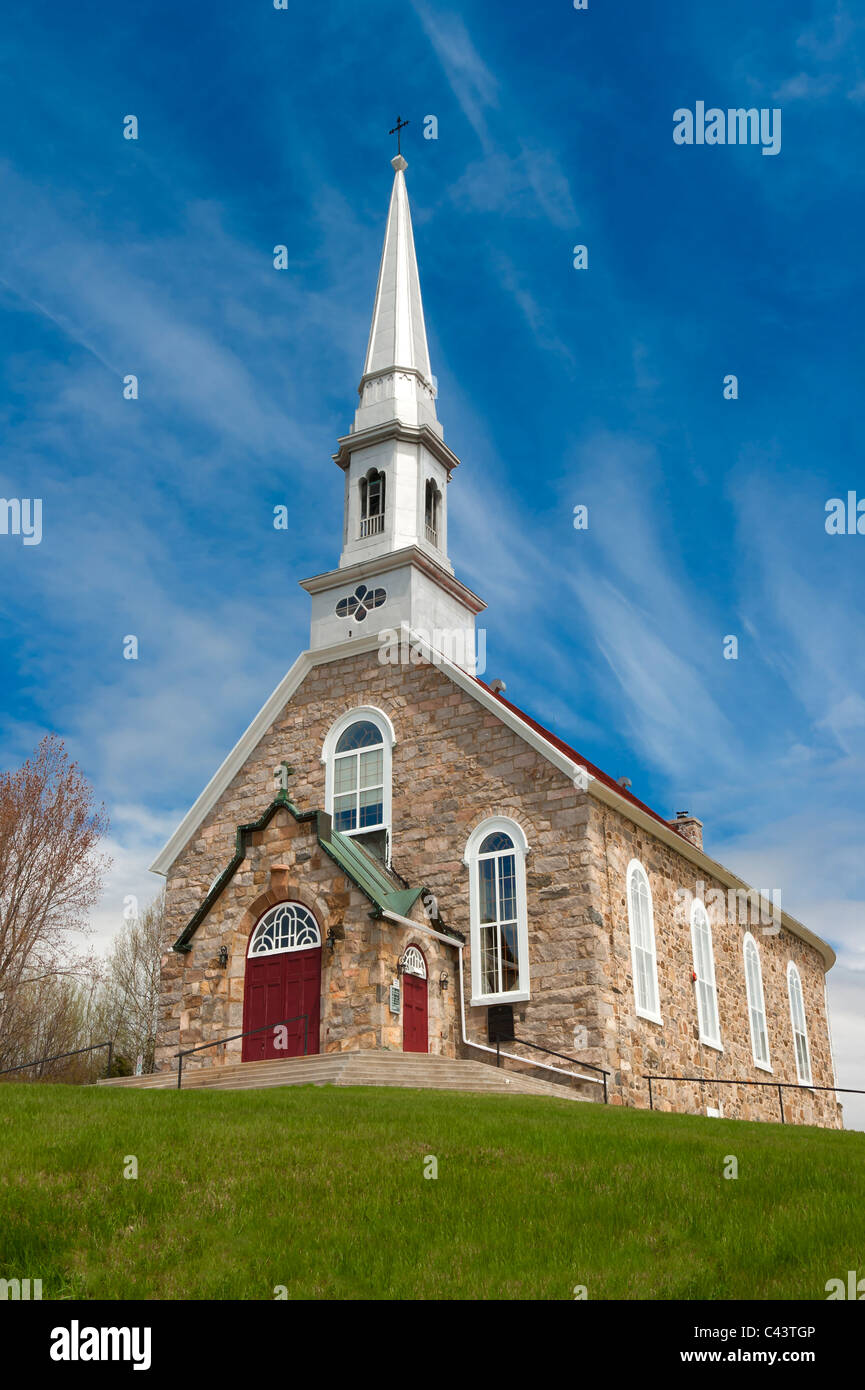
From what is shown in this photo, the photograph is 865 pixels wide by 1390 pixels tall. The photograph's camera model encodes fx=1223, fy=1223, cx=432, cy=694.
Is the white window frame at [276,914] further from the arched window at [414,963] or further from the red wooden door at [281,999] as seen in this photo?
the arched window at [414,963]

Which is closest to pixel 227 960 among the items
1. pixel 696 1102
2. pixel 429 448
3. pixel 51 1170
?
pixel 696 1102

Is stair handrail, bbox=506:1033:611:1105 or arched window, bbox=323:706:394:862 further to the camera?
arched window, bbox=323:706:394:862

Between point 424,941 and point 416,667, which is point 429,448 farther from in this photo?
point 424,941

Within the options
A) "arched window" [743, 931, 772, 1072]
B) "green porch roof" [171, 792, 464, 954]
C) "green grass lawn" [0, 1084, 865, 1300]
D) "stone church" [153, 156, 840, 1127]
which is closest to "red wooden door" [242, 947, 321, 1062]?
"stone church" [153, 156, 840, 1127]

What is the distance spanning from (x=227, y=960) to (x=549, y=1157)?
11119 mm

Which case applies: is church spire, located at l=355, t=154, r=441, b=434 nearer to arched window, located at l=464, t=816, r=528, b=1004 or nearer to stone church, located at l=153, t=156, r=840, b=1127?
stone church, located at l=153, t=156, r=840, b=1127

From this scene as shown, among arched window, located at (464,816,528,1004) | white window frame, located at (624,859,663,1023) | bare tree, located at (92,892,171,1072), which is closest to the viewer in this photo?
arched window, located at (464,816,528,1004)

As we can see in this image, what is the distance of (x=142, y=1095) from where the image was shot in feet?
51.2

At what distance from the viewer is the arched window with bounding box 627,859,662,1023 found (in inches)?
876

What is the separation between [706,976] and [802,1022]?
26.1 ft

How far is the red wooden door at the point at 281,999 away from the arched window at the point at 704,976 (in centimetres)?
863

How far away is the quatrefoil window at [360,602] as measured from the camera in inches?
1031

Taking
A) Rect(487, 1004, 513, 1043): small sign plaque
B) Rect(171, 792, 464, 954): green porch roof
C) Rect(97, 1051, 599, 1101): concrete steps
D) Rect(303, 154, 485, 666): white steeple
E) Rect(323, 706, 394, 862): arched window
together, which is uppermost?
Rect(303, 154, 485, 666): white steeple

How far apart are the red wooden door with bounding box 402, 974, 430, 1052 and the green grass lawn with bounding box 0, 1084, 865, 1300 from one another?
7014 millimetres
